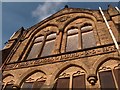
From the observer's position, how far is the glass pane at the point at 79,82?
8.20 m

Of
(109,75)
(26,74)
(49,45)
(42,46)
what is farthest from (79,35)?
(109,75)

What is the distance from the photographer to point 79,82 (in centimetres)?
845

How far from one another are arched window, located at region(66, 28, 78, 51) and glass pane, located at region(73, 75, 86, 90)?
2.49 metres

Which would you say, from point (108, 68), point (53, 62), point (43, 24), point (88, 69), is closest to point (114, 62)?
point (108, 68)

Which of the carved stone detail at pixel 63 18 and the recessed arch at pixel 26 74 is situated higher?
the carved stone detail at pixel 63 18

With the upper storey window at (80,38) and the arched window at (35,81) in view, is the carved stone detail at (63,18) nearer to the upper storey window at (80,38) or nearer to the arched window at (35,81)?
the upper storey window at (80,38)

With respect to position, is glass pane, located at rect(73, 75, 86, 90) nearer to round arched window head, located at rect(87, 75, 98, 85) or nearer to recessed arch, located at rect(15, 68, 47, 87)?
round arched window head, located at rect(87, 75, 98, 85)

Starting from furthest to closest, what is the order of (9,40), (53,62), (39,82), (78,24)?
(9,40) < (78,24) < (53,62) < (39,82)

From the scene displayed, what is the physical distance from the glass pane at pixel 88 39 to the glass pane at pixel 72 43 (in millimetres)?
428

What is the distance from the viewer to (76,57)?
9609 mm

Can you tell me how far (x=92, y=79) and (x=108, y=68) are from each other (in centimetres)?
91

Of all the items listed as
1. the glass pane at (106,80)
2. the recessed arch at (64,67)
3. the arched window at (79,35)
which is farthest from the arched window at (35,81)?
the glass pane at (106,80)

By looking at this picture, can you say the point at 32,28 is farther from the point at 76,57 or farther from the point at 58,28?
the point at 76,57

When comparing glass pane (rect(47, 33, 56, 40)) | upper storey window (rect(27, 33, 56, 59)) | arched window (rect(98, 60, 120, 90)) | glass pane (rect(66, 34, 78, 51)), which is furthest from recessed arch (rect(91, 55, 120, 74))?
glass pane (rect(47, 33, 56, 40))
